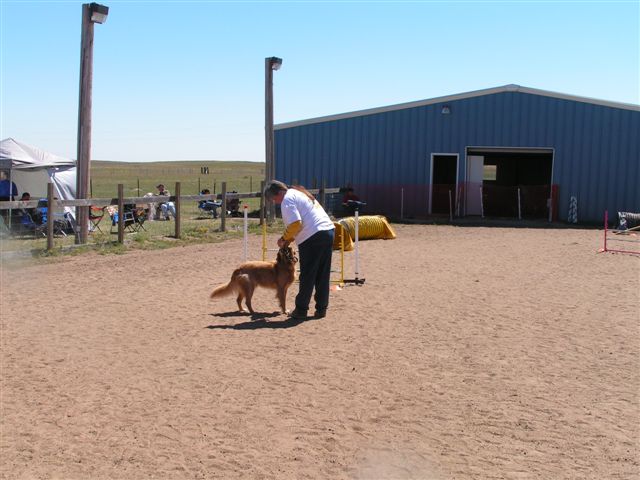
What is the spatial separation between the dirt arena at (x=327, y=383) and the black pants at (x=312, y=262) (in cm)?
32

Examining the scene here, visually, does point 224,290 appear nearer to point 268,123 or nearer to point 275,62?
point 268,123

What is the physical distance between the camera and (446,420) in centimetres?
545

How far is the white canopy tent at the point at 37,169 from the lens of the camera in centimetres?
1997

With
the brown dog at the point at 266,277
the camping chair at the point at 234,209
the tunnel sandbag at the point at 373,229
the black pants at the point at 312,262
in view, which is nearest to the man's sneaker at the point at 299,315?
the black pants at the point at 312,262

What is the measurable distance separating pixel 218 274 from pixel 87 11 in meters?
7.19

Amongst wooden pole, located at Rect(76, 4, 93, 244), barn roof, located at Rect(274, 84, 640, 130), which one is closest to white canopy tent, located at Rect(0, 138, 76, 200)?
wooden pole, located at Rect(76, 4, 93, 244)

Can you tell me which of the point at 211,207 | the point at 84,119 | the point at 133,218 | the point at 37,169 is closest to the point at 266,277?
the point at 84,119

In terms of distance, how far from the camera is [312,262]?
28.9 ft

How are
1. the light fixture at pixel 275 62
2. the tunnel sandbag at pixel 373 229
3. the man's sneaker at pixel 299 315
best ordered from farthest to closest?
the light fixture at pixel 275 62
the tunnel sandbag at pixel 373 229
the man's sneaker at pixel 299 315

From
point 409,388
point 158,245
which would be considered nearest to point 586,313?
point 409,388

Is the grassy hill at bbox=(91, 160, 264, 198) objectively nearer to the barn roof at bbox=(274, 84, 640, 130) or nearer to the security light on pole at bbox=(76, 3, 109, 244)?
the barn roof at bbox=(274, 84, 640, 130)

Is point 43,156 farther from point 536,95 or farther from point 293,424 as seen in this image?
point 293,424

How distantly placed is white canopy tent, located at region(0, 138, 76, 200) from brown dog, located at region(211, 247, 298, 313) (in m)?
12.9

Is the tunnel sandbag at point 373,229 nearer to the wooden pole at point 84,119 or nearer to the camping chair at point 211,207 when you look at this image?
the wooden pole at point 84,119
